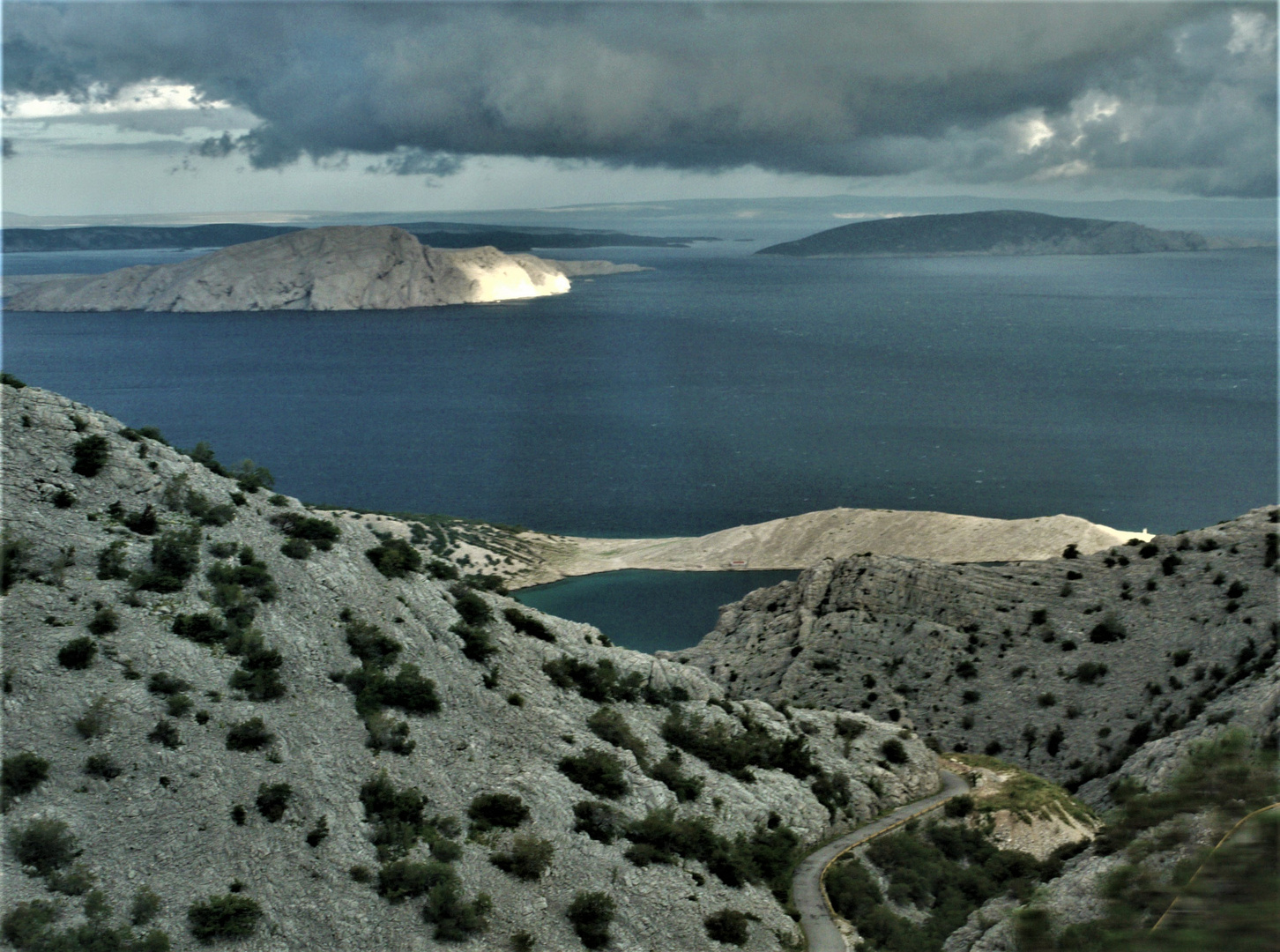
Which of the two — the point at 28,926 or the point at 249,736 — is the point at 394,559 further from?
the point at 28,926

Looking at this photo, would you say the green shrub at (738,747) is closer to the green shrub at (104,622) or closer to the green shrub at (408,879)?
the green shrub at (408,879)

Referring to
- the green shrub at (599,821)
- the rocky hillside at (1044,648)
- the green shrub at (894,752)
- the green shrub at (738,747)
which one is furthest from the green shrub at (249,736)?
the rocky hillside at (1044,648)

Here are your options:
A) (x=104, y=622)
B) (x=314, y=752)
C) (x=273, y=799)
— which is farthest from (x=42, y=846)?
(x=314, y=752)

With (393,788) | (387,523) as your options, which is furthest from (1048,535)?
(393,788)

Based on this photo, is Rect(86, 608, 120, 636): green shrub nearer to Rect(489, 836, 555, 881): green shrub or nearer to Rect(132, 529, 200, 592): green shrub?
Rect(132, 529, 200, 592): green shrub

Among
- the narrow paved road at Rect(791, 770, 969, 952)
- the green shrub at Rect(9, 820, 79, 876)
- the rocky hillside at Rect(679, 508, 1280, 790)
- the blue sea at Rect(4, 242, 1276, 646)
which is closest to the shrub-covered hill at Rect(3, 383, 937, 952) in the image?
the green shrub at Rect(9, 820, 79, 876)

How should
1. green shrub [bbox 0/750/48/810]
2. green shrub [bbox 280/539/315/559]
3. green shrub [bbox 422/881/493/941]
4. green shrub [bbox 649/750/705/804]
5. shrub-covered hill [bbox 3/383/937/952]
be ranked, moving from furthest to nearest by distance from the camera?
1. green shrub [bbox 649/750/705/804]
2. green shrub [bbox 280/539/315/559]
3. green shrub [bbox 422/881/493/941]
4. shrub-covered hill [bbox 3/383/937/952]
5. green shrub [bbox 0/750/48/810]

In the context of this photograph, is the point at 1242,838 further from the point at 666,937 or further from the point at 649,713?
the point at 649,713
